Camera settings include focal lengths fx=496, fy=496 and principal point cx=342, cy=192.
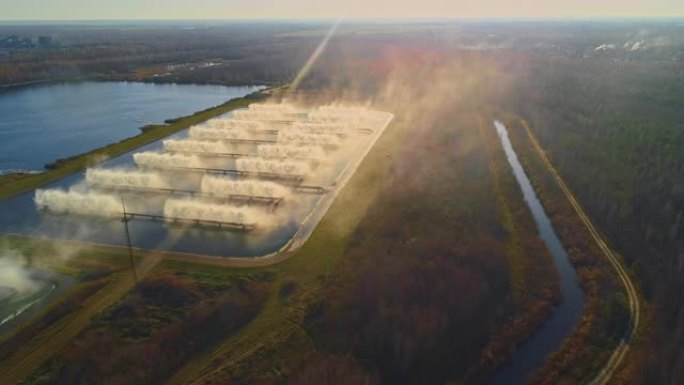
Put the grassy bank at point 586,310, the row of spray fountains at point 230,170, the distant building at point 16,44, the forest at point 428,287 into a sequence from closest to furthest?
the forest at point 428,287 < the grassy bank at point 586,310 < the row of spray fountains at point 230,170 < the distant building at point 16,44

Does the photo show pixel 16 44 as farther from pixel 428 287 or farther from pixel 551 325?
pixel 551 325

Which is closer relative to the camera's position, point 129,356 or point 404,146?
point 129,356

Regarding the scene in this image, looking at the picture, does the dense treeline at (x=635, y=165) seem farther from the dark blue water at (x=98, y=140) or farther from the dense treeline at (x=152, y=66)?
the dense treeline at (x=152, y=66)

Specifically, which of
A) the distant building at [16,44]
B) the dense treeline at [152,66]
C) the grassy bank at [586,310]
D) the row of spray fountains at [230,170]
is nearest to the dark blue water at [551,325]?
the grassy bank at [586,310]

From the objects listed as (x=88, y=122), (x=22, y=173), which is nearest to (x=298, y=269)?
(x=22, y=173)

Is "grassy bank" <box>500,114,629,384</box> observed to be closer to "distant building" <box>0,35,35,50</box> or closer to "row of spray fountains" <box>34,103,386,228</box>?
"row of spray fountains" <box>34,103,386,228</box>

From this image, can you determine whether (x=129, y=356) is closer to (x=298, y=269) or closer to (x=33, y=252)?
(x=298, y=269)
